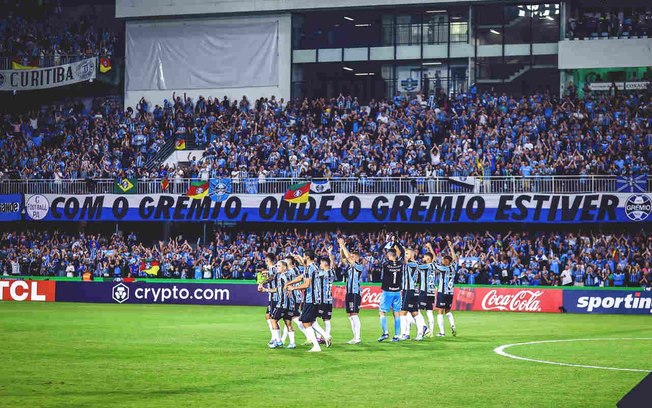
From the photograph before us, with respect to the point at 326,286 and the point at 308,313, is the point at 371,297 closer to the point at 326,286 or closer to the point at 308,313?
the point at 326,286

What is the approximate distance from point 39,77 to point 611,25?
36402 millimetres

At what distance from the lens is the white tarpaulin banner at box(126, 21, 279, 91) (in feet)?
213

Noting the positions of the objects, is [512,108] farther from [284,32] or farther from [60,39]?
[60,39]

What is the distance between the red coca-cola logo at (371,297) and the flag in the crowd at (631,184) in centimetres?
1287

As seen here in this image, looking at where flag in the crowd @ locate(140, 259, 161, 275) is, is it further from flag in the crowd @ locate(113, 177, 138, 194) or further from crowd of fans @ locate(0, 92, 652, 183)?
crowd of fans @ locate(0, 92, 652, 183)

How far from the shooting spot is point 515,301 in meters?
43.4

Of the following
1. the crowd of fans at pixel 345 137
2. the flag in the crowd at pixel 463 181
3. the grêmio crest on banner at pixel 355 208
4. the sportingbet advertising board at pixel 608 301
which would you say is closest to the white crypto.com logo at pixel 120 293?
the grêmio crest on banner at pixel 355 208

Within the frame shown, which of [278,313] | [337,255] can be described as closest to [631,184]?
[337,255]

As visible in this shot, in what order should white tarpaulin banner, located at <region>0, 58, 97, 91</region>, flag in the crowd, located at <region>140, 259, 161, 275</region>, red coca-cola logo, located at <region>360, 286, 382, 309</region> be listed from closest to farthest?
red coca-cola logo, located at <region>360, 286, 382, 309</region> < flag in the crowd, located at <region>140, 259, 161, 275</region> < white tarpaulin banner, located at <region>0, 58, 97, 91</region>

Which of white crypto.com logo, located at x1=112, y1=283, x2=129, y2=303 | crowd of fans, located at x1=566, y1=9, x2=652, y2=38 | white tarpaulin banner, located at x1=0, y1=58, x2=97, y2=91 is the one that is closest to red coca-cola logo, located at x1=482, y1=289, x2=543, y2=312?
white crypto.com logo, located at x1=112, y1=283, x2=129, y2=303

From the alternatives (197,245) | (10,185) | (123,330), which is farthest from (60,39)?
(123,330)

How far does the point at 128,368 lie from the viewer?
20.2 meters

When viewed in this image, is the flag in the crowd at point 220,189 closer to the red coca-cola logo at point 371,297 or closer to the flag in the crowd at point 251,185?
the flag in the crowd at point 251,185

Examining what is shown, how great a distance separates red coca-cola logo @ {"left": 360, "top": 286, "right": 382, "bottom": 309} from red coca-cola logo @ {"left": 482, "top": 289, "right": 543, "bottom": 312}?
4732mm
